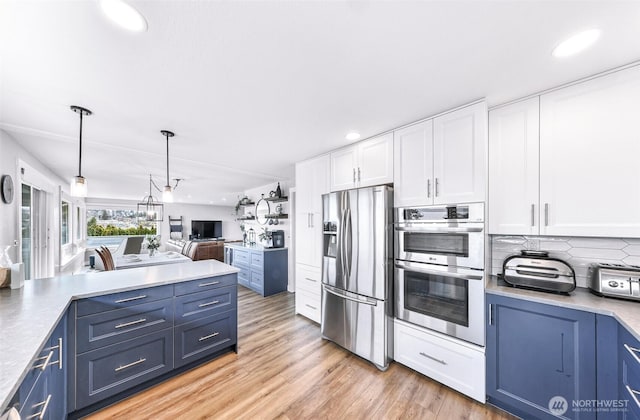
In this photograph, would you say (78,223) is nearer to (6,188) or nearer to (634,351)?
(6,188)

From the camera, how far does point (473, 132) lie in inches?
71.2

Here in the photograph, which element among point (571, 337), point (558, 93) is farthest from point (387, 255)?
point (558, 93)

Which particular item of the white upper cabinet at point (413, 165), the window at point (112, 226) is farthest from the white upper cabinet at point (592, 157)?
the window at point (112, 226)

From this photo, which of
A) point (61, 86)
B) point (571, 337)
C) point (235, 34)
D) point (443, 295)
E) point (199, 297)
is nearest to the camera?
point (235, 34)

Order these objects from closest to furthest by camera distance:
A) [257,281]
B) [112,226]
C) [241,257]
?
[257,281]
[241,257]
[112,226]

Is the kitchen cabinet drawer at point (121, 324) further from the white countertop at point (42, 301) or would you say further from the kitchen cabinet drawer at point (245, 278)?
the kitchen cabinet drawer at point (245, 278)

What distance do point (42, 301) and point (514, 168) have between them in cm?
348

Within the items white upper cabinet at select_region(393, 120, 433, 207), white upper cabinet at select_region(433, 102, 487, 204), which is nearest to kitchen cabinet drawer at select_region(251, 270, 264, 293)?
white upper cabinet at select_region(393, 120, 433, 207)

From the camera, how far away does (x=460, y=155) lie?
187 centimetres

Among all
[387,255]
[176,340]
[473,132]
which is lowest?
[176,340]

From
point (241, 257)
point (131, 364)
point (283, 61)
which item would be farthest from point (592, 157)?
point (241, 257)

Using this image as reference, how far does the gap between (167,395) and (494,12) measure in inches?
127

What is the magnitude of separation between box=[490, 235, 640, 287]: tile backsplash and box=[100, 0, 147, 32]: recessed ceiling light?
9.56 ft

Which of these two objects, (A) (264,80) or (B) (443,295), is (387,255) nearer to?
(B) (443,295)
